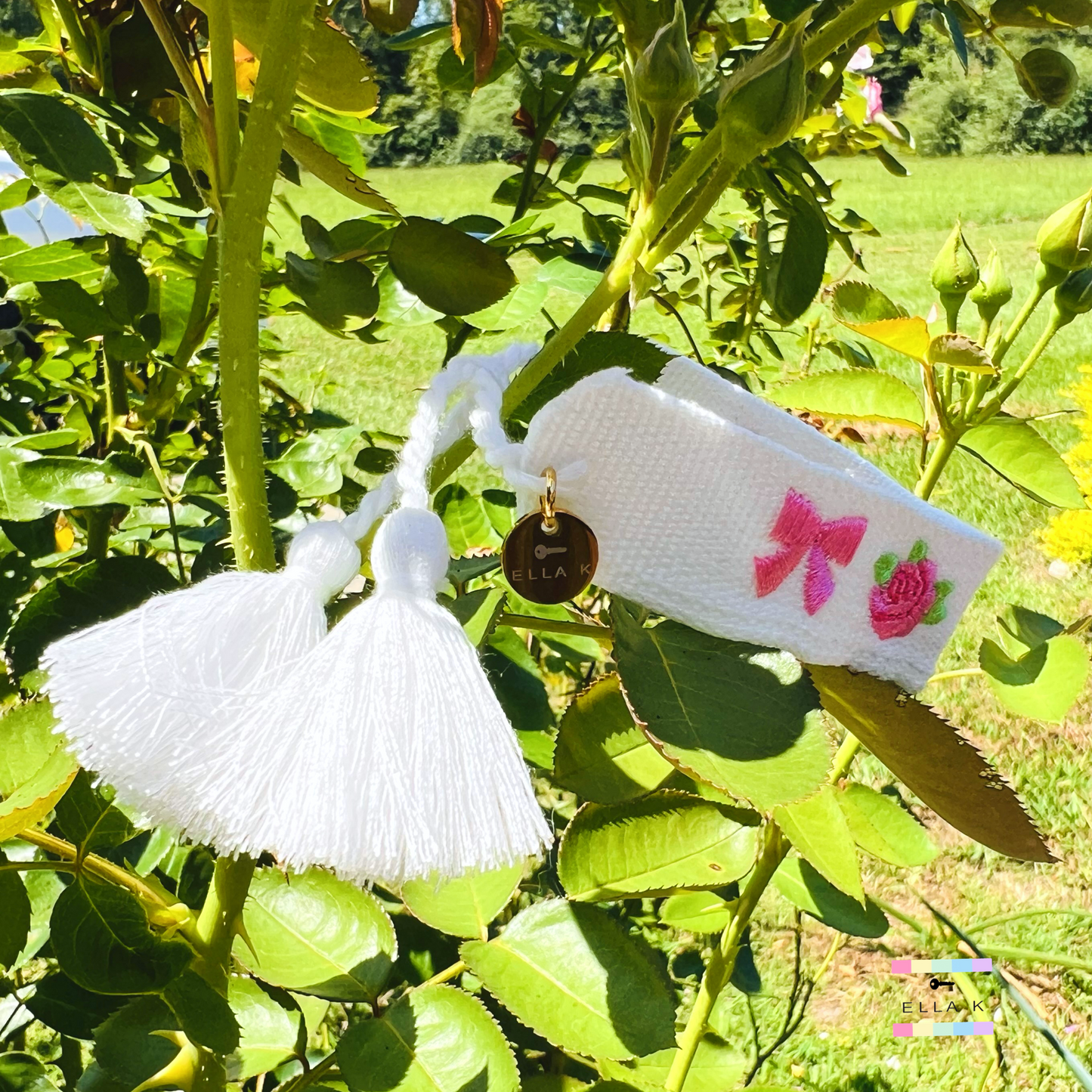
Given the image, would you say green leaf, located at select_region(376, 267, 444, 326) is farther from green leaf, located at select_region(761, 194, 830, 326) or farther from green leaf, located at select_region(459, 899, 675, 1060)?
green leaf, located at select_region(459, 899, 675, 1060)

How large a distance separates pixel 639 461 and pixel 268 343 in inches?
36.1

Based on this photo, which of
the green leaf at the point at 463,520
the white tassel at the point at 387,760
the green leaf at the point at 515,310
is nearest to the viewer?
the white tassel at the point at 387,760

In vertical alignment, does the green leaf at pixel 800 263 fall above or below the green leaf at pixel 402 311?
above

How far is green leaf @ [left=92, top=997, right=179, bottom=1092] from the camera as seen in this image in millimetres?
514

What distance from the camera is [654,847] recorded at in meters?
0.59

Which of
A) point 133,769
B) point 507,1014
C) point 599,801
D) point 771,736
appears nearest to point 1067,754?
point 507,1014

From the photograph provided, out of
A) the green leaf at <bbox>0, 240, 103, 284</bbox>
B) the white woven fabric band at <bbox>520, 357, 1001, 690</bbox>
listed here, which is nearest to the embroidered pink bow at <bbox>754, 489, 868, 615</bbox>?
the white woven fabric band at <bbox>520, 357, 1001, 690</bbox>

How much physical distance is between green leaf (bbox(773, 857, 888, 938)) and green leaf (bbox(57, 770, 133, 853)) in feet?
1.69

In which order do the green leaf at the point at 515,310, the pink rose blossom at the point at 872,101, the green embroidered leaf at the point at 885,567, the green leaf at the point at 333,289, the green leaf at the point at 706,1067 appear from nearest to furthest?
the green embroidered leaf at the point at 885,567 < the green leaf at the point at 333,289 < the green leaf at the point at 515,310 < the green leaf at the point at 706,1067 < the pink rose blossom at the point at 872,101

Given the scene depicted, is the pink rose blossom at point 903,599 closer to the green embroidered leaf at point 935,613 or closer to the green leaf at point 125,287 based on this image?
the green embroidered leaf at point 935,613

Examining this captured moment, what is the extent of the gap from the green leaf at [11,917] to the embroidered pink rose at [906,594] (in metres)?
0.41

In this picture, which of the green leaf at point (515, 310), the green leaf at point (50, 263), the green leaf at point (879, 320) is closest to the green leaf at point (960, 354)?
the green leaf at point (879, 320)

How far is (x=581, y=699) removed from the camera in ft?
1.77

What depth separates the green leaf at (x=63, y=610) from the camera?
55cm
